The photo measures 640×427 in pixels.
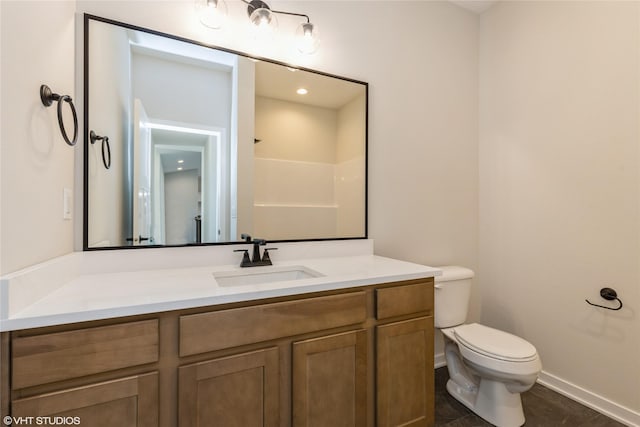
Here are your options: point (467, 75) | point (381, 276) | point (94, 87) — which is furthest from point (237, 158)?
point (467, 75)

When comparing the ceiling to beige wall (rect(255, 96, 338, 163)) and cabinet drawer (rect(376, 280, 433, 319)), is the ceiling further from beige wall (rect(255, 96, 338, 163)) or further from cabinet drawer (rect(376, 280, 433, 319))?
cabinet drawer (rect(376, 280, 433, 319))

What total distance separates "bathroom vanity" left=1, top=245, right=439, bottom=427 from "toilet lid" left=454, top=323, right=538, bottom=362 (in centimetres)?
36

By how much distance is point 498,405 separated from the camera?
1.58 metres

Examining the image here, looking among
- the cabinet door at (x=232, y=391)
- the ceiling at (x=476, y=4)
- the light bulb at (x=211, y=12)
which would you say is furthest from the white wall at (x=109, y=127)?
the ceiling at (x=476, y=4)

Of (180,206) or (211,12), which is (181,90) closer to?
(211,12)

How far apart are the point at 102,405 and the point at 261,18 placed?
1.71 m

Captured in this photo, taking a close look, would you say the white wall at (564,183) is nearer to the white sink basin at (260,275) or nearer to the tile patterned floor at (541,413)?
the tile patterned floor at (541,413)

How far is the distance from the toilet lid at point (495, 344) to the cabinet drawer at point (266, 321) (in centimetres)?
80

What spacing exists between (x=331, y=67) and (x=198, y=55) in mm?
758

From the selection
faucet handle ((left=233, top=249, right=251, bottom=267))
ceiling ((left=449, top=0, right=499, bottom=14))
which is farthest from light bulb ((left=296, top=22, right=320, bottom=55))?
ceiling ((left=449, top=0, right=499, bottom=14))

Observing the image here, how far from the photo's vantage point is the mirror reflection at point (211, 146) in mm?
1327

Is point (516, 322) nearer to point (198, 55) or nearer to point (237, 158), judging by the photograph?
point (237, 158)

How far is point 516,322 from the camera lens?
214cm

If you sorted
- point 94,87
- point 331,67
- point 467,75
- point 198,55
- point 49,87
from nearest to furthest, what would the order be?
point 49,87 < point 94,87 < point 198,55 < point 331,67 < point 467,75
